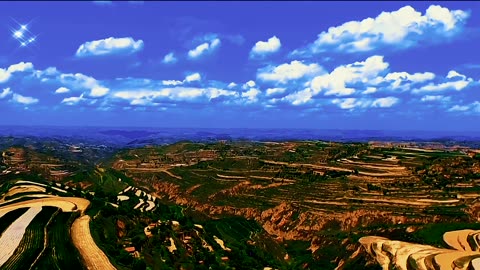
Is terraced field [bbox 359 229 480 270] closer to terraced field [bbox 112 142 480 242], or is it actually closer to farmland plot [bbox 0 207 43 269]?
terraced field [bbox 112 142 480 242]

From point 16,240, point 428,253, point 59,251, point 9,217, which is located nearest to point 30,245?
point 16,240

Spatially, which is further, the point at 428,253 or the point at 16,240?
the point at 428,253

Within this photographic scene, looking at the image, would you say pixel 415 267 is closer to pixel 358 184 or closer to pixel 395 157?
pixel 358 184

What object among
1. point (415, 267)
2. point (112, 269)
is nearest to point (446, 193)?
point (415, 267)

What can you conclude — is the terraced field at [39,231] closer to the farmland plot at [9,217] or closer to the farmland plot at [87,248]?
the farmland plot at [9,217]

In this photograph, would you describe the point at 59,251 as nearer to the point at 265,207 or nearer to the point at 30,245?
the point at 30,245

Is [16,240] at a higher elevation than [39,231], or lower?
lower

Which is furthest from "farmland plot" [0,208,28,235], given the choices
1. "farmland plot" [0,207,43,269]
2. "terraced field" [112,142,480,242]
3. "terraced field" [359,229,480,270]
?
"terraced field" [112,142,480,242]
